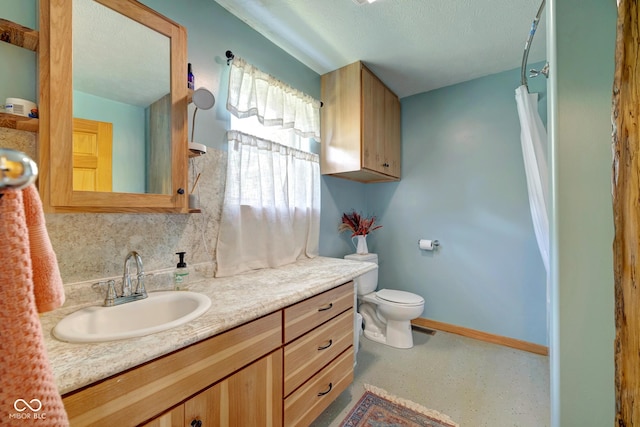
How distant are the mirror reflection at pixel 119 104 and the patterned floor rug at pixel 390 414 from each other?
167 cm

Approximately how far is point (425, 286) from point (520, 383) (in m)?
1.02

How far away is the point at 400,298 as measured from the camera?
224 centimetres

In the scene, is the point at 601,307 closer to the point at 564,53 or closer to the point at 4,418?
the point at 564,53

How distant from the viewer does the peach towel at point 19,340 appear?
318 millimetres

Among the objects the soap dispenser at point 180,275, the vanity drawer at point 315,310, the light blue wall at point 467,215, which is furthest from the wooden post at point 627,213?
the light blue wall at point 467,215

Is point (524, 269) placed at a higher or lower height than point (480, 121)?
lower

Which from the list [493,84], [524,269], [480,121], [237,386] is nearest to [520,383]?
[524,269]

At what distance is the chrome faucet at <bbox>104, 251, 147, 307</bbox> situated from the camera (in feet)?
3.26

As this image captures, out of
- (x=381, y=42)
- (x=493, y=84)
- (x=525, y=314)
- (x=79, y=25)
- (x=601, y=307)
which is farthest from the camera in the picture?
(x=493, y=84)

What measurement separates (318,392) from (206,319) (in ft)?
2.68

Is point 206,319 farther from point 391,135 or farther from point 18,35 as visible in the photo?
point 391,135

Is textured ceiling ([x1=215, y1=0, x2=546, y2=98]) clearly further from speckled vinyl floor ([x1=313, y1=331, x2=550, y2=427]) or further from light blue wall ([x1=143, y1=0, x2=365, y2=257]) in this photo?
speckled vinyl floor ([x1=313, y1=331, x2=550, y2=427])

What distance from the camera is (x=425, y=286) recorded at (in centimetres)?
260

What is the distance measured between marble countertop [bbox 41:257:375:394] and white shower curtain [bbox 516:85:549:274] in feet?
4.20
